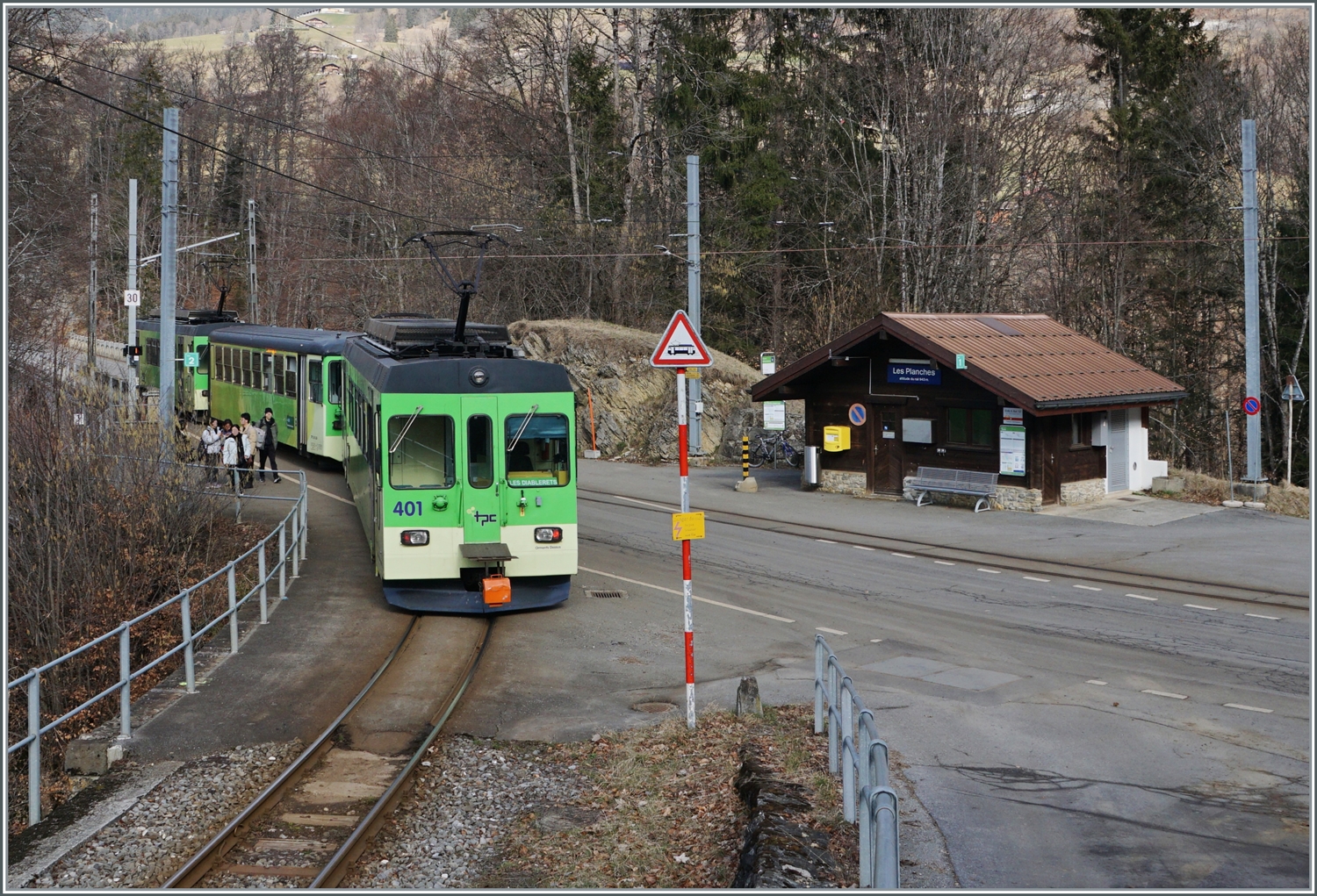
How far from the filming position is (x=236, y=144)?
228ft

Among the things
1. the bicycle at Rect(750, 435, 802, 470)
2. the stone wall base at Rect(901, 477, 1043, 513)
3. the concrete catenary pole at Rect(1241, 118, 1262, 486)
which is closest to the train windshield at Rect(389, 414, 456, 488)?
the stone wall base at Rect(901, 477, 1043, 513)

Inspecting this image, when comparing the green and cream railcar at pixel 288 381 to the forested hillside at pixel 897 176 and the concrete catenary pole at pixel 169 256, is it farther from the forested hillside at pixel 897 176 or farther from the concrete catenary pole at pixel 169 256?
the forested hillside at pixel 897 176

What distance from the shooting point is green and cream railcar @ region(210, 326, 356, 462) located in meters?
28.0

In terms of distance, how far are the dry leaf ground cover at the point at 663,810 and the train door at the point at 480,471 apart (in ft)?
15.8

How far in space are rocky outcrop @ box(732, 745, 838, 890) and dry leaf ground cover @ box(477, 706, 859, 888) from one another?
0.51ft

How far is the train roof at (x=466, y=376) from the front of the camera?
15.8m

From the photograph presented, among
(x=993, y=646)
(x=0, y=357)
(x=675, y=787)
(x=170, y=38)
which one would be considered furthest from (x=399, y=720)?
(x=170, y=38)

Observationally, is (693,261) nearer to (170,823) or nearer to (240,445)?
(240,445)

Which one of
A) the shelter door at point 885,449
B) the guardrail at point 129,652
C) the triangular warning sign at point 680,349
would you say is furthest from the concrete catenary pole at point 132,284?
the triangular warning sign at point 680,349

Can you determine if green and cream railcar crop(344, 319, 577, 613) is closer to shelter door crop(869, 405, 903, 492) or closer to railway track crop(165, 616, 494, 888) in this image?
railway track crop(165, 616, 494, 888)

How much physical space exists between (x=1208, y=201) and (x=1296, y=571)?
27.9 metres

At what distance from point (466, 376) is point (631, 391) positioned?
23.3 meters

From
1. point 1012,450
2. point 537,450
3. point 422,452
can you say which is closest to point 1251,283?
point 1012,450

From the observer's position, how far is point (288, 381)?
100ft
